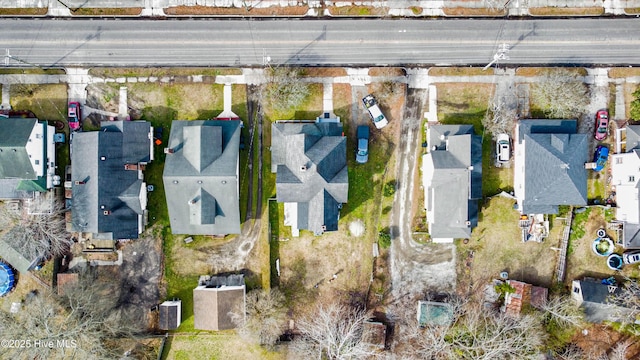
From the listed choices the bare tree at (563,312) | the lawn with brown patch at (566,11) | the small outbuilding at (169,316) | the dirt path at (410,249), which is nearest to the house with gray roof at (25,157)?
the small outbuilding at (169,316)

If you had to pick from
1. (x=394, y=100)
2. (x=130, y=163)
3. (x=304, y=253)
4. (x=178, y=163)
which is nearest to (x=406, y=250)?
(x=304, y=253)

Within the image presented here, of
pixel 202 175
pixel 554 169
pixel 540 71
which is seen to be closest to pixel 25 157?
pixel 202 175

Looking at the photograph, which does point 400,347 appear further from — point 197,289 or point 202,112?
point 202,112

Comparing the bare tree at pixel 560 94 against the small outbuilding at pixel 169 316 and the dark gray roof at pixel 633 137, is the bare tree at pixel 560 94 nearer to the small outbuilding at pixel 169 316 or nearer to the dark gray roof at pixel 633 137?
the dark gray roof at pixel 633 137

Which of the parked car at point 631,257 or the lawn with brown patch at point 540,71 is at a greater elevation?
Result: the lawn with brown patch at point 540,71

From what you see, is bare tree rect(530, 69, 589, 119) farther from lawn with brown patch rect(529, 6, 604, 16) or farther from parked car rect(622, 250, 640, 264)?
parked car rect(622, 250, 640, 264)

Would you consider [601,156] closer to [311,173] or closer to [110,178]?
[311,173]
